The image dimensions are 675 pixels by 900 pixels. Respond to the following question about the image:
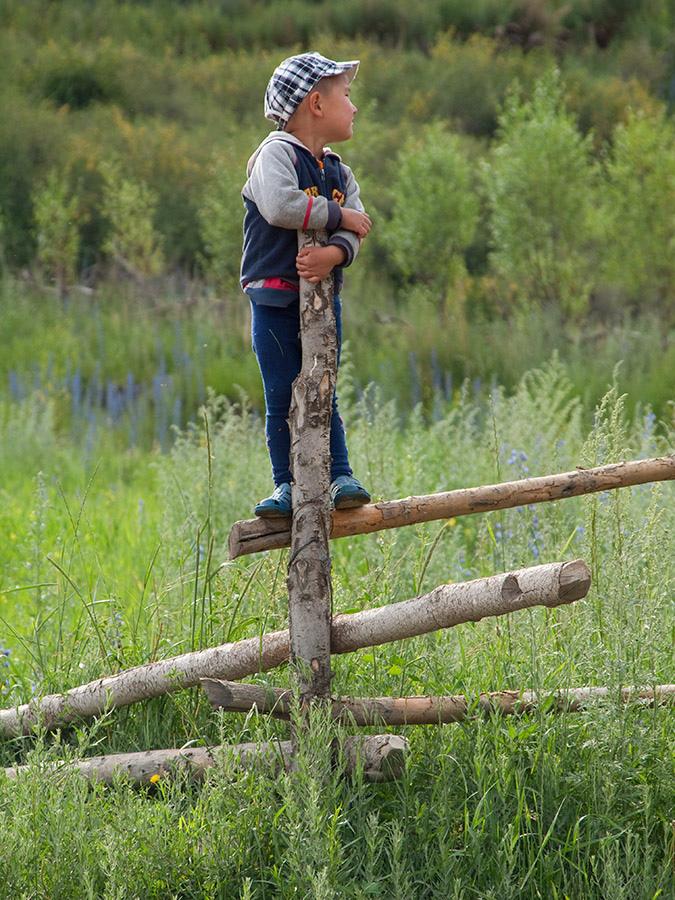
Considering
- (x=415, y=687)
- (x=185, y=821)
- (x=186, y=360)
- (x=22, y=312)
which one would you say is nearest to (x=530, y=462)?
(x=415, y=687)

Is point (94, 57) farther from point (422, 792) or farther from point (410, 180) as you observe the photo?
point (422, 792)

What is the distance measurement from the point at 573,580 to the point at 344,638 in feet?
2.21

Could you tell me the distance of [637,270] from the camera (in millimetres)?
11750

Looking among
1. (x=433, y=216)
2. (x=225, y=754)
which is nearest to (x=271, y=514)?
(x=225, y=754)

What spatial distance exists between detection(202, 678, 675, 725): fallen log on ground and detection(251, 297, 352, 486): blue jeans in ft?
1.86

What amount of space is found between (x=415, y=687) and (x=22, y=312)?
912 centimetres

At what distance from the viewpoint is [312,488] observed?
2934 mm

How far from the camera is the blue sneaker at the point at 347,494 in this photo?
2.98m

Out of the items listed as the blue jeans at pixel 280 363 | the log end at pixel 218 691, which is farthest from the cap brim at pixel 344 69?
the log end at pixel 218 691

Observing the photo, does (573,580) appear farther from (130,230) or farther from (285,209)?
(130,230)

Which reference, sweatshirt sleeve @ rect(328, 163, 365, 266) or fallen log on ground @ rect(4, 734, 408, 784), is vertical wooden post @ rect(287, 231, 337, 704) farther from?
fallen log on ground @ rect(4, 734, 408, 784)

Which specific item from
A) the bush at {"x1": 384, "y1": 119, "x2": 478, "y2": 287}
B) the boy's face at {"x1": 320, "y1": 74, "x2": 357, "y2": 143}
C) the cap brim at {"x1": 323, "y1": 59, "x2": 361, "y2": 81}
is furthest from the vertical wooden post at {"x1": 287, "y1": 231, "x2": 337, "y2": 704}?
the bush at {"x1": 384, "y1": 119, "x2": 478, "y2": 287}

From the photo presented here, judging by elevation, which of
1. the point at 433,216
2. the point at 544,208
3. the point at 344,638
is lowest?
the point at 344,638

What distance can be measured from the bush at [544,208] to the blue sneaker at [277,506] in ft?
29.5
